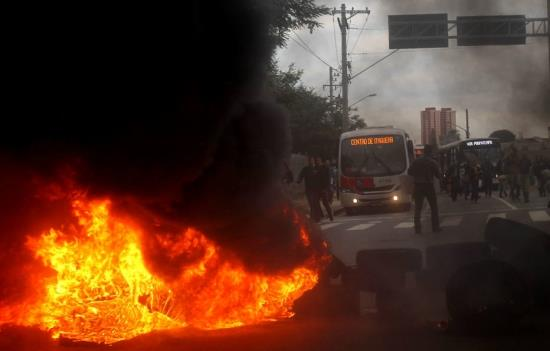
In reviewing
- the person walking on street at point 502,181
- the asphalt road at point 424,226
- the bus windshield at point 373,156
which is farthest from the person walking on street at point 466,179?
the bus windshield at point 373,156

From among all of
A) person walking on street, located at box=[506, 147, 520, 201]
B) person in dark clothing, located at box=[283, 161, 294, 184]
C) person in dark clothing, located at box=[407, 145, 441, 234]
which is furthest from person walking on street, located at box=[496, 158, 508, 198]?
person in dark clothing, located at box=[283, 161, 294, 184]

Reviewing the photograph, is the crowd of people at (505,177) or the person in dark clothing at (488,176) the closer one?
the crowd of people at (505,177)

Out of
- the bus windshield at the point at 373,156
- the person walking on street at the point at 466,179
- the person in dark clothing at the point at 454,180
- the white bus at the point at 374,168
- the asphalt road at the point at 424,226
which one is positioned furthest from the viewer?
the person in dark clothing at the point at 454,180

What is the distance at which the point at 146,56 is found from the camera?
706cm

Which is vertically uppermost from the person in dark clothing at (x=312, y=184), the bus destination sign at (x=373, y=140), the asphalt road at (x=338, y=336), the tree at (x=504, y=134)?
the bus destination sign at (x=373, y=140)

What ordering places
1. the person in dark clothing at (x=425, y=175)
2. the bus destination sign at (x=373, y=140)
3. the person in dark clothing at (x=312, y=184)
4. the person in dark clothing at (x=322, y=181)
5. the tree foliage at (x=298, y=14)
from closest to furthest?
the tree foliage at (x=298, y=14) → the person in dark clothing at (x=425, y=175) → the person in dark clothing at (x=312, y=184) → the person in dark clothing at (x=322, y=181) → the bus destination sign at (x=373, y=140)

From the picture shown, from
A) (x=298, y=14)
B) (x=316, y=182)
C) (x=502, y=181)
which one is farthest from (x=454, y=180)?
(x=298, y=14)

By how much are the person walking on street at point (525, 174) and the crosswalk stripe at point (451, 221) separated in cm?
437

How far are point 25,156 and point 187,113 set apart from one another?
4.85 feet

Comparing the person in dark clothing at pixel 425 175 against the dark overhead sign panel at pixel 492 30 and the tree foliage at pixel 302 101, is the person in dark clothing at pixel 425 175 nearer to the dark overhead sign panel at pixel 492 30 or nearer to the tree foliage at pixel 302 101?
the tree foliage at pixel 302 101

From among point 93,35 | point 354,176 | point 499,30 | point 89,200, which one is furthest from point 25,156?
point 354,176

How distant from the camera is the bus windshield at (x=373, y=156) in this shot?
2459 centimetres

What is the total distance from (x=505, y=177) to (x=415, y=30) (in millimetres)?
15963

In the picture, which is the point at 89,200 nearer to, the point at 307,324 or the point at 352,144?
the point at 307,324
